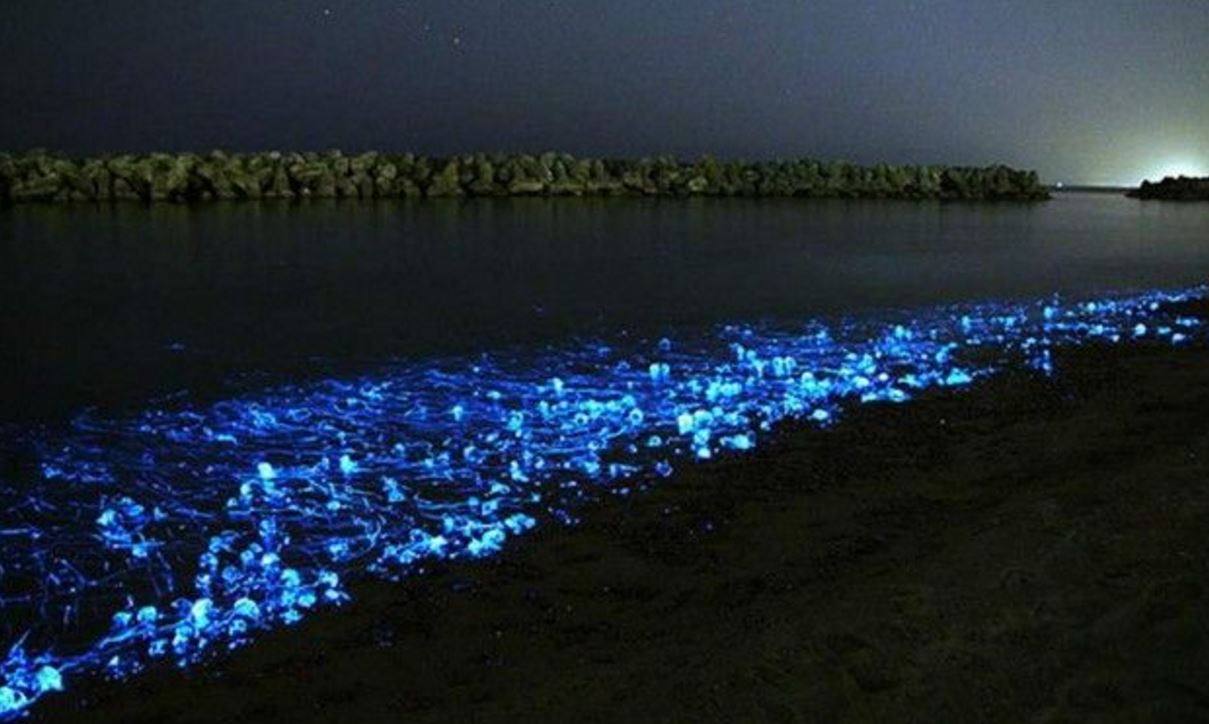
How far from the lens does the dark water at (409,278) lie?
33.8 feet

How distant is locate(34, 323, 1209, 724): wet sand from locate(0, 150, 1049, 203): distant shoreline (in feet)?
99.7

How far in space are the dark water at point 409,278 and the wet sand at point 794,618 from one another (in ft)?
16.1

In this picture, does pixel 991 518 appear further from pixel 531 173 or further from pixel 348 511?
pixel 531 173

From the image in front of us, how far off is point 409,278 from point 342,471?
32.2 ft

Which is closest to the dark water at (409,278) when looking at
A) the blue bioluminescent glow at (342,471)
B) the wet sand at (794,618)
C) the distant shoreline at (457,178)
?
the blue bioluminescent glow at (342,471)

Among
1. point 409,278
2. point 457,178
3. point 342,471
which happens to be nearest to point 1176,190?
point 457,178

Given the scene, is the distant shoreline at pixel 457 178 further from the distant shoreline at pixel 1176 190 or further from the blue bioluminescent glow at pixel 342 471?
the blue bioluminescent glow at pixel 342 471

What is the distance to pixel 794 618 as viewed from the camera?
426cm

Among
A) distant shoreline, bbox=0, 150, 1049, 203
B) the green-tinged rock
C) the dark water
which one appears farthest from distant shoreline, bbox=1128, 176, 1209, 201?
the green-tinged rock

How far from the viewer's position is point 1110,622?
396 centimetres

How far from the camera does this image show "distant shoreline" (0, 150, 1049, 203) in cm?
3117

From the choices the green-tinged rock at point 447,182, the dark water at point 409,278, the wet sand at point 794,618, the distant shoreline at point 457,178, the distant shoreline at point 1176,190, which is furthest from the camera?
the distant shoreline at point 1176,190

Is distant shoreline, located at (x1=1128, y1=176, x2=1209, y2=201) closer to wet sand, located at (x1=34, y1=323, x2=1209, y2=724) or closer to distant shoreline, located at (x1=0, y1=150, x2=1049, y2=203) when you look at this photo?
distant shoreline, located at (x1=0, y1=150, x2=1049, y2=203)

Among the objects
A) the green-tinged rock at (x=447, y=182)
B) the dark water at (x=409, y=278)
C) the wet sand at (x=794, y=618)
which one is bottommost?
the wet sand at (x=794, y=618)
